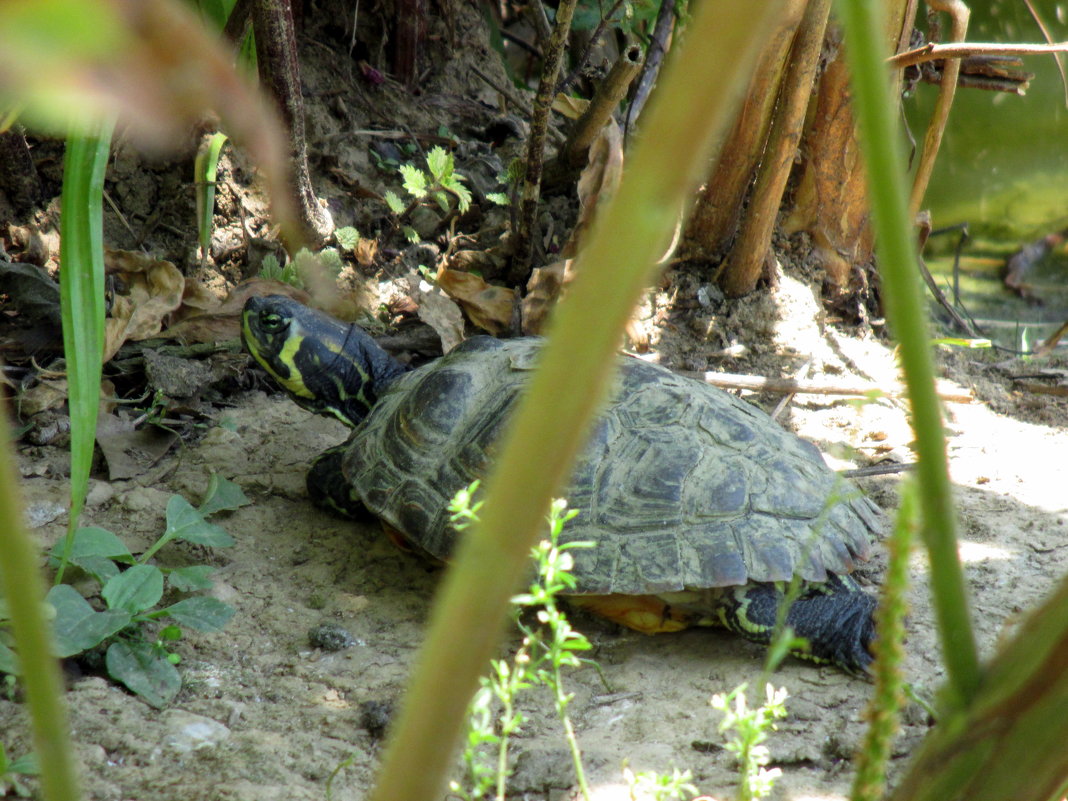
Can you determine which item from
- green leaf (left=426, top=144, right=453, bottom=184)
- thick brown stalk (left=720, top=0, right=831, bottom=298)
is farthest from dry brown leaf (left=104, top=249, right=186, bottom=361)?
thick brown stalk (left=720, top=0, right=831, bottom=298)

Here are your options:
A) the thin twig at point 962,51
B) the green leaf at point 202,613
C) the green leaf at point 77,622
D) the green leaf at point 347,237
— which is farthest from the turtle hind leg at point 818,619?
the green leaf at point 347,237

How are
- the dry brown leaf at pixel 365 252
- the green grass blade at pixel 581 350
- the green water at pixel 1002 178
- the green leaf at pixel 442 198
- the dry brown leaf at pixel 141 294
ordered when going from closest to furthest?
1. the green grass blade at pixel 581 350
2. the dry brown leaf at pixel 141 294
3. the dry brown leaf at pixel 365 252
4. the green leaf at pixel 442 198
5. the green water at pixel 1002 178

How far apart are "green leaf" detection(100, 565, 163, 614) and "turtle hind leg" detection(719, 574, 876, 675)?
68.2 inches

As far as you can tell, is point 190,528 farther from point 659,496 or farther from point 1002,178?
point 1002,178

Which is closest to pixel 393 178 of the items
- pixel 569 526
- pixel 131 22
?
pixel 569 526

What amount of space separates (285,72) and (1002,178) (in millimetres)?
6543

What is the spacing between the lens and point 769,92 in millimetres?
4535

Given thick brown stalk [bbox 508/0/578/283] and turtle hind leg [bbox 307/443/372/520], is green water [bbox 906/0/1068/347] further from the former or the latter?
turtle hind leg [bbox 307/443/372/520]

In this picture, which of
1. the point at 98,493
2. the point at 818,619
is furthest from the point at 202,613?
the point at 818,619

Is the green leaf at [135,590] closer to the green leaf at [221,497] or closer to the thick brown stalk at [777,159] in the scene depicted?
the green leaf at [221,497]

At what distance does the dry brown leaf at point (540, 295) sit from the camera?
4.70 meters

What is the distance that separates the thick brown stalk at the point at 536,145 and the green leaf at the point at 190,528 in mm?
2586

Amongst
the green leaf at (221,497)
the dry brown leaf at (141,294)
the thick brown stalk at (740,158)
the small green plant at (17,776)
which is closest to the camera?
the small green plant at (17,776)

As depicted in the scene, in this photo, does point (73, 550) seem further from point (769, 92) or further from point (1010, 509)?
point (769, 92)
